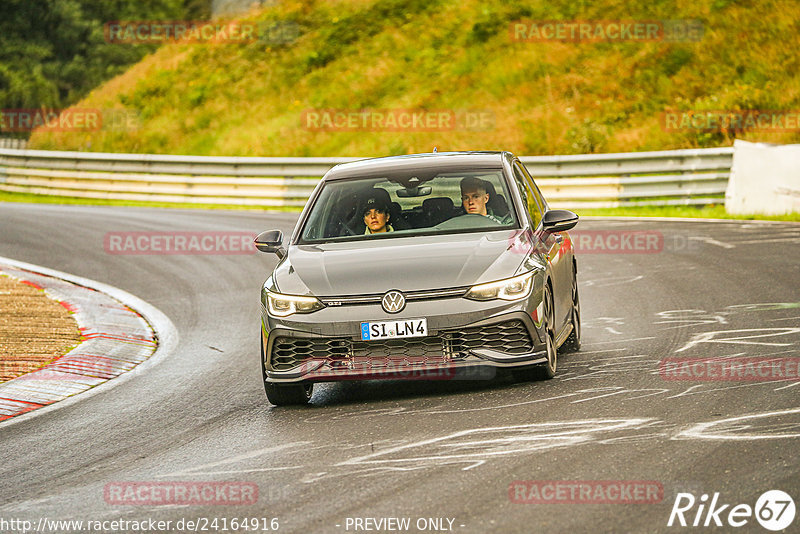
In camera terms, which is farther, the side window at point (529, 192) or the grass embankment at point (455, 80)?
the grass embankment at point (455, 80)

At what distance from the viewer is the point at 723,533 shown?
4602 mm

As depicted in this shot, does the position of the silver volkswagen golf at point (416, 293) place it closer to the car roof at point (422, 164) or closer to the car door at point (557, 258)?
the car door at point (557, 258)

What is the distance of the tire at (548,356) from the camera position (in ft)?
25.4

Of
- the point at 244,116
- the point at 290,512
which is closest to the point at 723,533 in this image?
the point at 290,512

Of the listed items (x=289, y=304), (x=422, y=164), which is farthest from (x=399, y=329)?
(x=422, y=164)

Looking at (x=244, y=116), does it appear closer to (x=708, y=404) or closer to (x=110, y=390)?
(x=110, y=390)

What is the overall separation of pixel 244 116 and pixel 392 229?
2944 cm

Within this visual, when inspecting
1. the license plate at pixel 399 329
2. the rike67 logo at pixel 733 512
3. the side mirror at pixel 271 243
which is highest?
the side mirror at pixel 271 243

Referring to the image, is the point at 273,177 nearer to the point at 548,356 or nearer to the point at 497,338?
the point at 548,356

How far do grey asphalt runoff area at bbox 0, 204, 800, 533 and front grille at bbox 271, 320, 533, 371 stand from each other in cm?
34

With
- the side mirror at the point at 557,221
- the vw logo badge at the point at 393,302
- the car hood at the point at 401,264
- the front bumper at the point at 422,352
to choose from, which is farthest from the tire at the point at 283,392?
the side mirror at the point at 557,221

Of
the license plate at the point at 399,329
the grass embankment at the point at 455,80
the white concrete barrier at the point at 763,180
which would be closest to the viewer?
the license plate at the point at 399,329

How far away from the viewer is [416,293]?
24.2 ft

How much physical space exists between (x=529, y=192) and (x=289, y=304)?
2656mm
